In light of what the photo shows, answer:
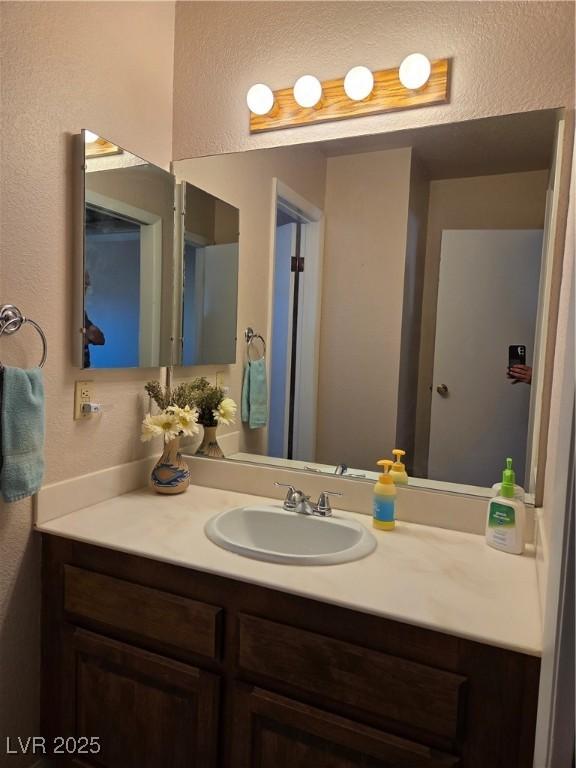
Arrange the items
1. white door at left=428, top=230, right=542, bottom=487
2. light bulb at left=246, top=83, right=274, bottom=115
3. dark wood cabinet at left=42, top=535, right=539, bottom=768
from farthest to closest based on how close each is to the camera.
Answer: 1. light bulb at left=246, top=83, right=274, bottom=115
2. white door at left=428, top=230, right=542, bottom=487
3. dark wood cabinet at left=42, top=535, right=539, bottom=768

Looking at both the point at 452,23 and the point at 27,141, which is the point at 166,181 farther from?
the point at 452,23

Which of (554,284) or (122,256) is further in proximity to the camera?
(122,256)

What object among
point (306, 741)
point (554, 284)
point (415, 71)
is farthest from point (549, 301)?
point (306, 741)

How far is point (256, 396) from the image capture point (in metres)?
1.71

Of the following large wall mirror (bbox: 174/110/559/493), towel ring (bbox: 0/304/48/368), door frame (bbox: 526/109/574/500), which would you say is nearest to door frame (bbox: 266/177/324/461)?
large wall mirror (bbox: 174/110/559/493)

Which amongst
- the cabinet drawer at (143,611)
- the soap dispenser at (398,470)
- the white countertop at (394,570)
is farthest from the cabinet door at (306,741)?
the soap dispenser at (398,470)

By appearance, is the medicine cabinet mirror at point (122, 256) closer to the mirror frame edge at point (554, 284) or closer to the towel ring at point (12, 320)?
the towel ring at point (12, 320)

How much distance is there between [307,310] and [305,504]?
24.3 inches

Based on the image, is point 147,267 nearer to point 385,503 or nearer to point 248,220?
point 248,220

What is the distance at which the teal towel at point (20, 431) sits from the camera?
3.76ft

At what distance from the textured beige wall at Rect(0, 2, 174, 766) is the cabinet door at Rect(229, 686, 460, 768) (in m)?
0.64

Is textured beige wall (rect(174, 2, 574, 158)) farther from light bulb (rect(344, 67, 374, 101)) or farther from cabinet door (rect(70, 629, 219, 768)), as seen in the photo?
cabinet door (rect(70, 629, 219, 768))

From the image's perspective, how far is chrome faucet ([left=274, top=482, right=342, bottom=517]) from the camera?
4.69ft

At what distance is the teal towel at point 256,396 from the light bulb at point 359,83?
33.7 inches
